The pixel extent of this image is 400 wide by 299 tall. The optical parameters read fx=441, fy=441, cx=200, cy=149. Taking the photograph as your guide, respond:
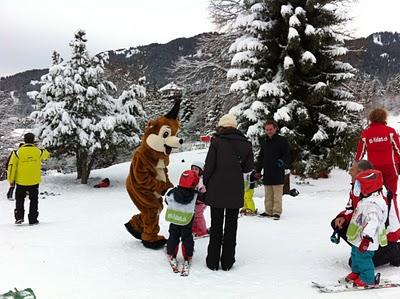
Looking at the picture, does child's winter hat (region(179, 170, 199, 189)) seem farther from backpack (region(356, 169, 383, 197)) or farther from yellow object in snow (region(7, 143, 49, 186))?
yellow object in snow (region(7, 143, 49, 186))

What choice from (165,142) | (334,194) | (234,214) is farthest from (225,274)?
(334,194)

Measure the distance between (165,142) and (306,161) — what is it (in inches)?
347

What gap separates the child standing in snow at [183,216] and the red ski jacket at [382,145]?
2.65 m

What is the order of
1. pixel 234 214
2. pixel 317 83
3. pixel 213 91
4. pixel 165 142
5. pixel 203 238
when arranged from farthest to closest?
pixel 213 91 → pixel 317 83 → pixel 203 238 → pixel 165 142 → pixel 234 214

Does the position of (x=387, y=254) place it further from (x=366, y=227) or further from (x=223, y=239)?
(x=223, y=239)

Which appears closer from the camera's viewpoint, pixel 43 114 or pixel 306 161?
pixel 306 161

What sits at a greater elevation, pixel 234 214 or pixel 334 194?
pixel 234 214

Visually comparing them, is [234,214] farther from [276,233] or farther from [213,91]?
[213,91]

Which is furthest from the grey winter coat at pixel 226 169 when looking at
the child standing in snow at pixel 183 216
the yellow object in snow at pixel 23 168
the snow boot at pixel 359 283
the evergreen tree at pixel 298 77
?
the evergreen tree at pixel 298 77

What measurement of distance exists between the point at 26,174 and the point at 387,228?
6.81 meters

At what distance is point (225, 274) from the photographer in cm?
543

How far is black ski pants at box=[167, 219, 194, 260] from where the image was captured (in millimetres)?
5738

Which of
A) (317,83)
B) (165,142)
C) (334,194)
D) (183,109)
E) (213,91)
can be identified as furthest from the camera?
(183,109)

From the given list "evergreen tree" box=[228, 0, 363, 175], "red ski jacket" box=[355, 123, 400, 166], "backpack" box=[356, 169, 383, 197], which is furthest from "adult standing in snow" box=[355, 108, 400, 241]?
"evergreen tree" box=[228, 0, 363, 175]
